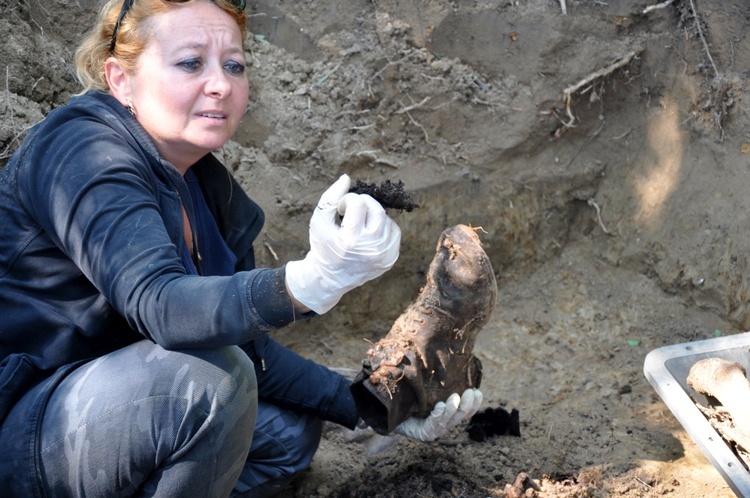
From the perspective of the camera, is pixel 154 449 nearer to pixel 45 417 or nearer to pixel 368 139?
pixel 45 417

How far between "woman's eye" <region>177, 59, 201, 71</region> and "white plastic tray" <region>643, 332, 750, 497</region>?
55.8 inches

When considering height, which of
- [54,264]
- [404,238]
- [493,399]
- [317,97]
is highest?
[317,97]

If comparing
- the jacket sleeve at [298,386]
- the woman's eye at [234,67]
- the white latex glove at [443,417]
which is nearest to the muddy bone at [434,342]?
the white latex glove at [443,417]

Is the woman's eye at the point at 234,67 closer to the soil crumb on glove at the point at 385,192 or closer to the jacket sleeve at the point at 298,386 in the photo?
the soil crumb on glove at the point at 385,192

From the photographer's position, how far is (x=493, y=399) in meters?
2.67

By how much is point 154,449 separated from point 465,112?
6.52 ft

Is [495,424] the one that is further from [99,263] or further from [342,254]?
[99,263]

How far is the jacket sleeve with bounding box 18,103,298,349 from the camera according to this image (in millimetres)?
1378

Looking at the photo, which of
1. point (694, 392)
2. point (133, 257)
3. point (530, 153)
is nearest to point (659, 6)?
point (530, 153)

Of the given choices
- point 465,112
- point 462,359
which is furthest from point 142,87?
point 465,112

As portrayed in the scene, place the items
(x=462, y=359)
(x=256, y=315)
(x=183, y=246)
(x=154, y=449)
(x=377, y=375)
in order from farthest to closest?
(x=462, y=359)
(x=377, y=375)
(x=183, y=246)
(x=154, y=449)
(x=256, y=315)

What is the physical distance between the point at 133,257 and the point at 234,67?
63cm

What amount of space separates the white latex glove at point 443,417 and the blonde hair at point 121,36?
1.13 meters

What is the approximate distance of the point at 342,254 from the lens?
1.43m
